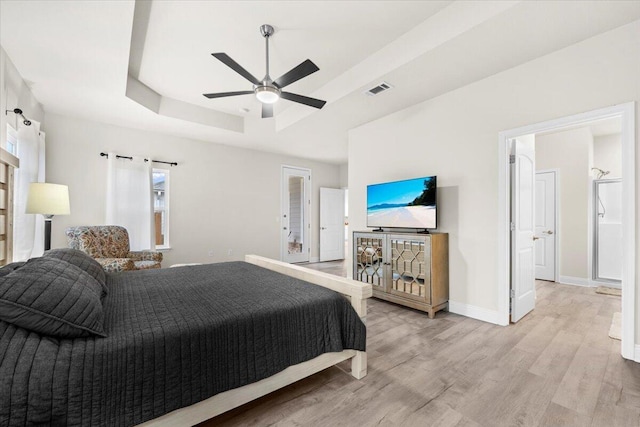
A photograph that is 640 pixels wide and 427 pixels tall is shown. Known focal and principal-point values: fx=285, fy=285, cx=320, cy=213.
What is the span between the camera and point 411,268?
3.34 m

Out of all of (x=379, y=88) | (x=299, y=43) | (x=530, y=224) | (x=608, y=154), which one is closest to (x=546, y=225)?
(x=608, y=154)

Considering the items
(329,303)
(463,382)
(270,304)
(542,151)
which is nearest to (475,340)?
(463,382)

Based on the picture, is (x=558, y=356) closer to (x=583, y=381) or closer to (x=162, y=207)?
(x=583, y=381)

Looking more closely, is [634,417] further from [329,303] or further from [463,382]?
[329,303]

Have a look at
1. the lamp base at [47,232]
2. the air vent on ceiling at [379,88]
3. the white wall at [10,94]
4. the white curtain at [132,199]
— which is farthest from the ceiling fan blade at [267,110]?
the lamp base at [47,232]

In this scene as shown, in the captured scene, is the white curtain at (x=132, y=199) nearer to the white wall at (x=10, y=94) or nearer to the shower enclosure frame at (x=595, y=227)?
the white wall at (x=10, y=94)

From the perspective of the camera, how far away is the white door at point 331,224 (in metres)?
7.11

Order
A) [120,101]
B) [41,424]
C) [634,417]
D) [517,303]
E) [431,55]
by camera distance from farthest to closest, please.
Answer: [120,101] → [517,303] → [431,55] → [634,417] → [41,424]

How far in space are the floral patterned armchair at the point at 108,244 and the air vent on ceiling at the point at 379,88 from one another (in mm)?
3511

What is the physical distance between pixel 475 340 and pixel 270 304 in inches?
79.6

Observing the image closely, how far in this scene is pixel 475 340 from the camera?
2.57 meters

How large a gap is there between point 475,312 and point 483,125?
204 centimetres

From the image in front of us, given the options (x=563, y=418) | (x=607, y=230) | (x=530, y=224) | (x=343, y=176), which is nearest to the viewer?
(x=563, y=418)

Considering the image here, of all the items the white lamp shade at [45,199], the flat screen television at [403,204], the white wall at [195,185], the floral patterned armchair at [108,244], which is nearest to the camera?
the white lamp shade at [45,199]
